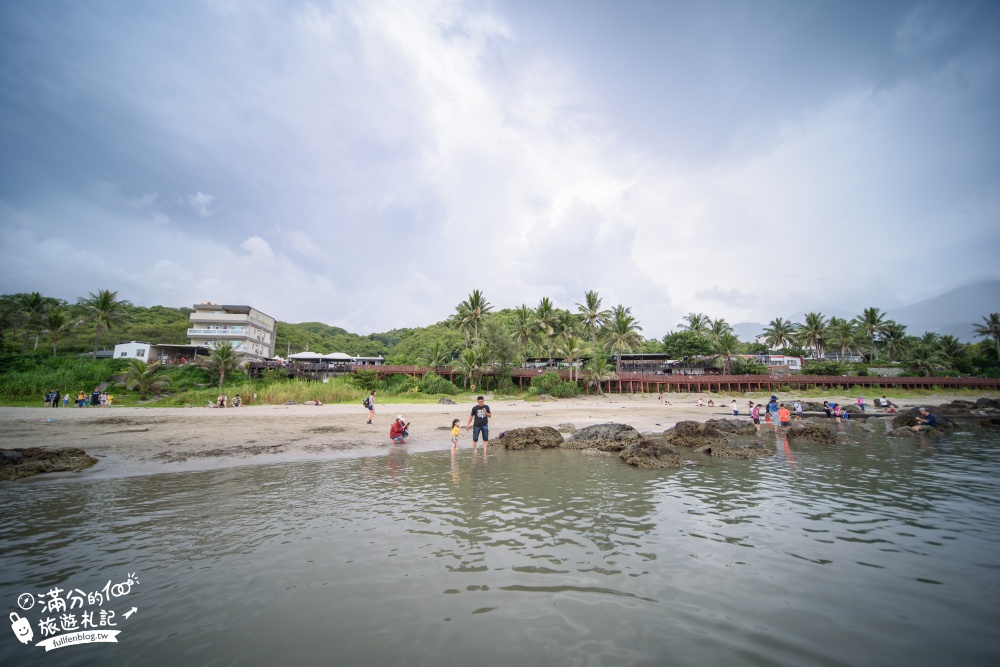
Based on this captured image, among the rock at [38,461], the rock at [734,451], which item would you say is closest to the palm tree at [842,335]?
the rock at [734,451]

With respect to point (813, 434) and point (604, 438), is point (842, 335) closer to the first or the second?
point (813, 434)

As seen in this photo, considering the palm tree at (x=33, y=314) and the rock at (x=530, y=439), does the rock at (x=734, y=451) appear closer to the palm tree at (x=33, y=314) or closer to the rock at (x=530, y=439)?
→ the rock at (x=530, y=439)

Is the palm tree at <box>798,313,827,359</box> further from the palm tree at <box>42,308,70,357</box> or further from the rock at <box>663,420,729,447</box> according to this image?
the palm tree at <box>42,308,70,357</box>

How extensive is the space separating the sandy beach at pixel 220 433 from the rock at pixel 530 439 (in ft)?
6.37

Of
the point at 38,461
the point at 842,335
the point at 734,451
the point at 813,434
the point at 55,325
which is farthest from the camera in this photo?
the point at 842,335

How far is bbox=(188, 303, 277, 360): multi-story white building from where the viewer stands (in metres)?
59.7

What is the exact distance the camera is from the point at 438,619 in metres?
4.23

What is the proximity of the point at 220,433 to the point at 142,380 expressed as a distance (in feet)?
88.9

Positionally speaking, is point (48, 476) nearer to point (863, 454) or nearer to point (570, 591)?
point (570, 591)

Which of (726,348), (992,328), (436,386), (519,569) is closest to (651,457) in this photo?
(519,569)

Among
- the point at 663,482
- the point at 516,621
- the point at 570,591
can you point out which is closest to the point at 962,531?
the point at 663,482

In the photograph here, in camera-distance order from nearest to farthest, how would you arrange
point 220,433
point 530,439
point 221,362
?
point 530,439
point 220,433
point 221,362

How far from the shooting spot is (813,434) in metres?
19.0

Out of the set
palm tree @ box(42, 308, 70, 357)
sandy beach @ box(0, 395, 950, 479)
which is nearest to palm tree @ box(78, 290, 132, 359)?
palm tree @ box(42, 308, 70, 357)
